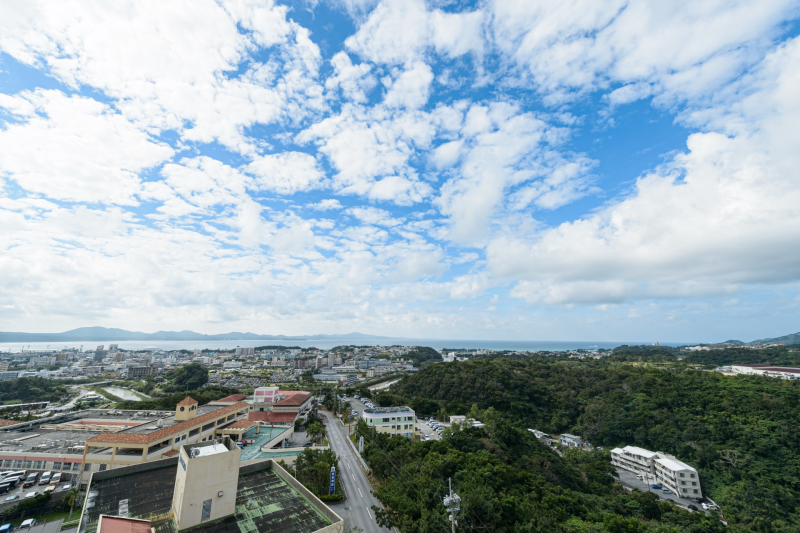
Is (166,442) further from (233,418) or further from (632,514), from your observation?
(632,514)

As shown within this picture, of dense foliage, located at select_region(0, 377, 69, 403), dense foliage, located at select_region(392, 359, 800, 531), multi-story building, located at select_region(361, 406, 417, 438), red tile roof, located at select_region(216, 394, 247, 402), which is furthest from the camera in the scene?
dense foliage, located at select_region(0, 377, 69, 403)

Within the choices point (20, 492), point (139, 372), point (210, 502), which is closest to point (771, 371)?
point (210, 502)

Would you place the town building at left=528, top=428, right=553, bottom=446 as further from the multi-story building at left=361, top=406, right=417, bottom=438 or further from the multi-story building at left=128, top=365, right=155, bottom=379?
the multi-story building at left=128, top=365, right=155, bottom=379

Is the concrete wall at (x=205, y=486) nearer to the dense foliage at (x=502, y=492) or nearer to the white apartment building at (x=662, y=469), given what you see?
the dense foliage at (x=502, y=492)

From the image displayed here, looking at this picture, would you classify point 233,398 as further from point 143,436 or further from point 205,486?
point 205,486

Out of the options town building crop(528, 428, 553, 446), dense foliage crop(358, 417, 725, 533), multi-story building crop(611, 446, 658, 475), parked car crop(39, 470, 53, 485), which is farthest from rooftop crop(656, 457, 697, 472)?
parked car crop(39, 470, 53, 485)
